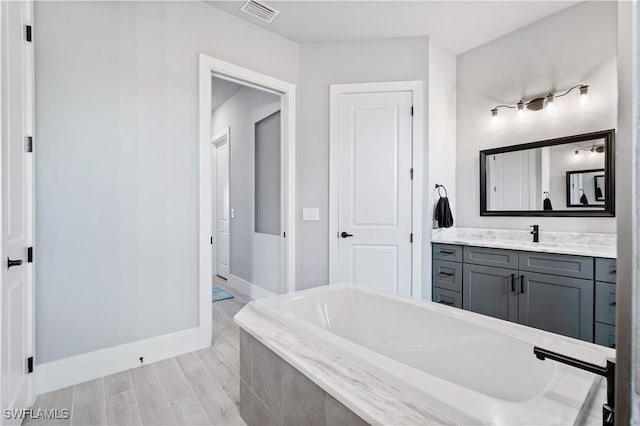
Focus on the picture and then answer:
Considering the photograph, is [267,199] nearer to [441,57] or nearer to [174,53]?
[174,53]

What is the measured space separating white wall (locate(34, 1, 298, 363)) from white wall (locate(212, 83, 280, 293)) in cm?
132

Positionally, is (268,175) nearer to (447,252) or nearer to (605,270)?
(447,252)

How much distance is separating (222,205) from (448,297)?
3.52 metres

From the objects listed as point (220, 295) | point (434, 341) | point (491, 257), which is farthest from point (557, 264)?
point (220, 295)

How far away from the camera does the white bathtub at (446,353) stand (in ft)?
2.85

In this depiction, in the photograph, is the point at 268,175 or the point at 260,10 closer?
the point at 260,10

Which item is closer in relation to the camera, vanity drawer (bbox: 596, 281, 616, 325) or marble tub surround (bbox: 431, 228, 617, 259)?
vanity drawer (bbox: 596, 281, 616, 325)

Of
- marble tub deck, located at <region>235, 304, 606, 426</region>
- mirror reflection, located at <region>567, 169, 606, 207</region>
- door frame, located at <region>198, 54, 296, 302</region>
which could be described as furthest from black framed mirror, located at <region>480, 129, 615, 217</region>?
marble tub deck, located at <region>235, 304, 606, 426</region>

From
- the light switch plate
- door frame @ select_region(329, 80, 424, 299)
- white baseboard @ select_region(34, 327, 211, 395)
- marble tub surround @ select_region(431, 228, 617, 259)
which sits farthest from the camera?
the light switch plate

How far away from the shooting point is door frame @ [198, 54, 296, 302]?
8.23ft

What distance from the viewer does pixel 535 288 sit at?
7.61ft

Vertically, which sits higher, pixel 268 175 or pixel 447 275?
pixel 268 175

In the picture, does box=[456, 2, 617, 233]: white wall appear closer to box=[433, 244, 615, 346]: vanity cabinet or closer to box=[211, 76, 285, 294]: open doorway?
box=[433, 244, 615, 346]: vanity cabinet

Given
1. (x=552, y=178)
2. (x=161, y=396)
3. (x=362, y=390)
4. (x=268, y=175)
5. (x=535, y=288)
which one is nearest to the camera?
(x=362, y=390)
